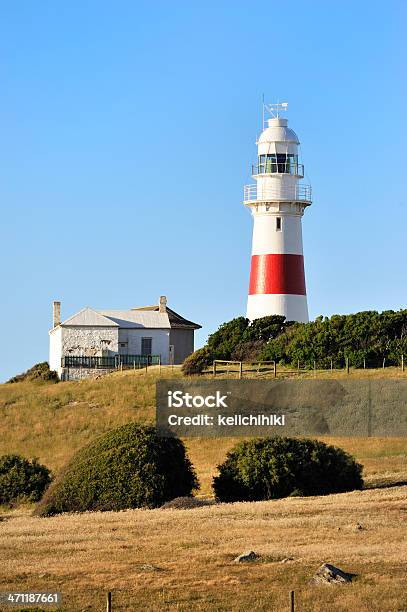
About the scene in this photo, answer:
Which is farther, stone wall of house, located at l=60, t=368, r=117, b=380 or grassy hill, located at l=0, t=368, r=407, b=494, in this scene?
stone wall of house, located at l=60, t=368, r=117, b=380

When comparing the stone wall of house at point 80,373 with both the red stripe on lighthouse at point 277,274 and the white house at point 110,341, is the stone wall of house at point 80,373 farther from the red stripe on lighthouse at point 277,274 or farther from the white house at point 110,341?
the red stripe on lighthouse at point 277,274

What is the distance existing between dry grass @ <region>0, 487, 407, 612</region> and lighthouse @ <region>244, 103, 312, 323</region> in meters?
29.9

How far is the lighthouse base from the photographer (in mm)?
56812

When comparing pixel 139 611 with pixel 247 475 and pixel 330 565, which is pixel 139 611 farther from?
pixel 247 475

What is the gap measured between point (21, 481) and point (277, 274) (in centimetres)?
2673

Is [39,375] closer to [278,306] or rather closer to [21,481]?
[278,306]

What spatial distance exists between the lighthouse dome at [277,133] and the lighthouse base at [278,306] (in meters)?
7.62

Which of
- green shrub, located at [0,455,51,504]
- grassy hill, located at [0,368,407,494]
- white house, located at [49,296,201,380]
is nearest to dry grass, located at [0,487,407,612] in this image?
green shrub, located at [0,455,51,504]

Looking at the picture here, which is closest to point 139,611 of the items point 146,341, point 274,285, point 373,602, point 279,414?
point 373,602

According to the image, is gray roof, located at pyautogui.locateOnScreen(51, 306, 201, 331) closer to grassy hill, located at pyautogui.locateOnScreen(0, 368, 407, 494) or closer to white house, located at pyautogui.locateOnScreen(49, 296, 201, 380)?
white house, located at pyautogui.locateOnScreen(49, 296, 201, 380)
